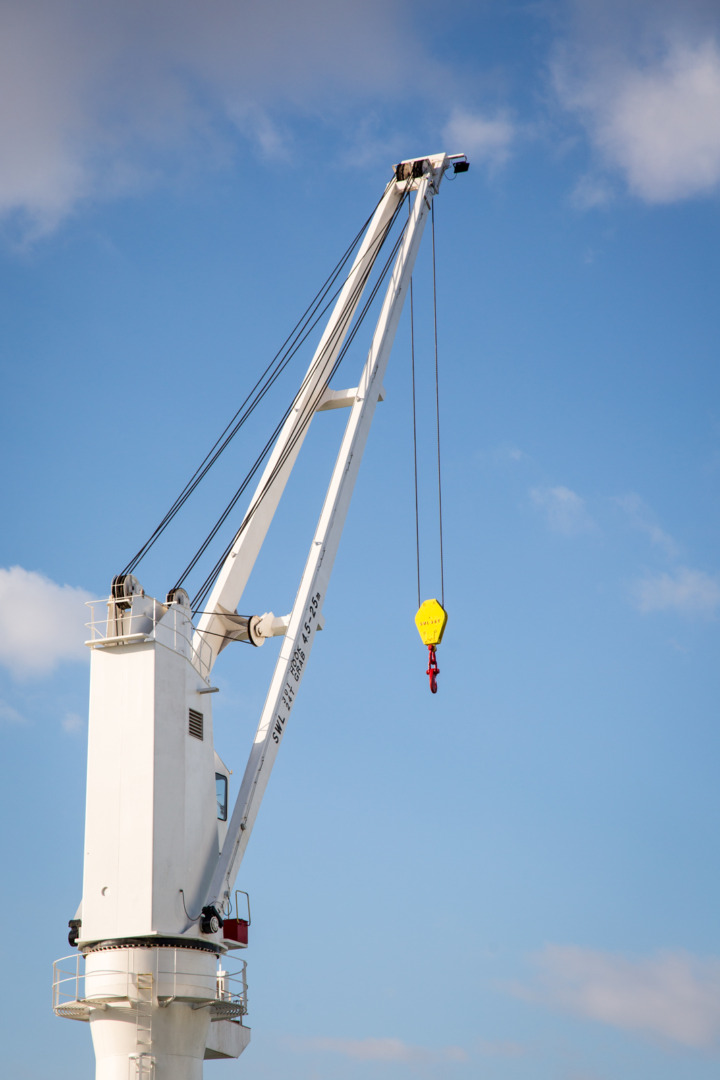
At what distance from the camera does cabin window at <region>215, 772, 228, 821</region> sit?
27.6 meters

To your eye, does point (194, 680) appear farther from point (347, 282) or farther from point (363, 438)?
point (347, 282)

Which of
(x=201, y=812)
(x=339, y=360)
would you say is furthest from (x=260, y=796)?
(x=339, y=360)

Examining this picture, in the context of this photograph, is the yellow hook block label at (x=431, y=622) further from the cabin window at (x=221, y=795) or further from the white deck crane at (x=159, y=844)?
the cabin window at (x=221, y=795)

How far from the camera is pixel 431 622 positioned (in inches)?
1172

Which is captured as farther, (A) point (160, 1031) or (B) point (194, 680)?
(B) point (194, 680)

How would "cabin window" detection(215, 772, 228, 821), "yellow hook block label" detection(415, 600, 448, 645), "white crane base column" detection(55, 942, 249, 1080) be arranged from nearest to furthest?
"white crane base column" detection(55, 942, 249, 1080)
"cabin window" detection(215, 772, 228, 821)
"yellow hook block label" detection(415, 600, 448, 645)

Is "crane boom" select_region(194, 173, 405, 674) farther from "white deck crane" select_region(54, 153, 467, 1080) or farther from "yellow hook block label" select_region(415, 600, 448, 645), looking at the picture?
"yellow hook block label" select_region(415, 600, 448, 645)

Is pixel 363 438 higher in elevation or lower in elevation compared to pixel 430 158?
lower

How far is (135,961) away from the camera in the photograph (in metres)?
24.2

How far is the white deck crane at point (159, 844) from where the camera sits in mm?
24250

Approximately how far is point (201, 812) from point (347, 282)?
16044 mm

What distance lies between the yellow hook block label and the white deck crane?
287 cm

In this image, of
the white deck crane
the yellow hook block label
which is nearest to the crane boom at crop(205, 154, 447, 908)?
the white deck crane

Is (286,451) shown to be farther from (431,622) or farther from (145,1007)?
(145,1007)
